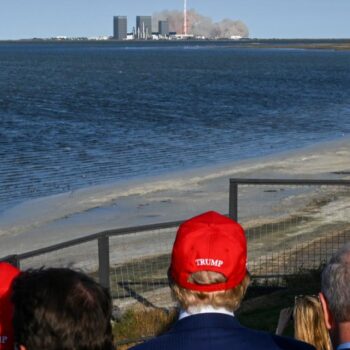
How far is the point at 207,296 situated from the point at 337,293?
1.53 feet

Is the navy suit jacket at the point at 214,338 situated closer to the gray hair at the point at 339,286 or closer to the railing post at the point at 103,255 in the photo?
the gray hair at the point at 339,286

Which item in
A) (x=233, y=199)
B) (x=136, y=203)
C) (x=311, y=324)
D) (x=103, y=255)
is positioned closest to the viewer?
(x=311, y=324)

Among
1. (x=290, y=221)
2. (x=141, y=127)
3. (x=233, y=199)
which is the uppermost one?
(x=233, y=199)

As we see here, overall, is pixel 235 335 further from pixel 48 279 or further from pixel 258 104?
pixel 258 104

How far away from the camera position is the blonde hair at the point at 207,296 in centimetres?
341

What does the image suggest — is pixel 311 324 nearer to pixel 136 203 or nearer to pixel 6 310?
pixel 6 310

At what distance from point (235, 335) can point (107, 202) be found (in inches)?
635

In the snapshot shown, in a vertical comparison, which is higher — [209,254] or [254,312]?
[209,254]

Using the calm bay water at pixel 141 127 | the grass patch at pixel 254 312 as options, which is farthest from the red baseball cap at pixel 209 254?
the calm bay water at pixel 141 127

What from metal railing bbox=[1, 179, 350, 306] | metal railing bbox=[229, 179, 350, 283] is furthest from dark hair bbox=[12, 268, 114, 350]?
metal railing bbox=[229, 179, 350, 283]

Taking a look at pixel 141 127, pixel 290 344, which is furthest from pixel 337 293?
pixel 141 127

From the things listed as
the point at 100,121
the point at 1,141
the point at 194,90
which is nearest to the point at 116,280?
the point at 1,141

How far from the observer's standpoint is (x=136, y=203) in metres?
19.1

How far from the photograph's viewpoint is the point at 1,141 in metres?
33.6
